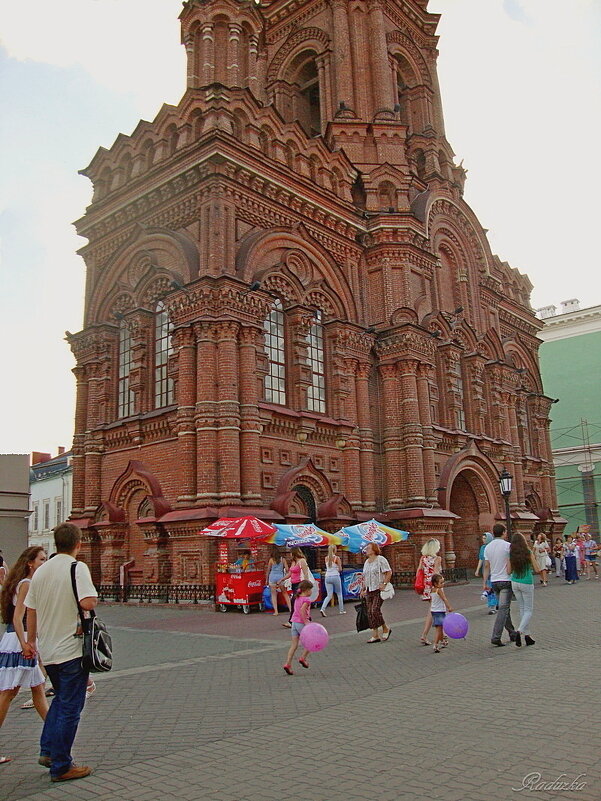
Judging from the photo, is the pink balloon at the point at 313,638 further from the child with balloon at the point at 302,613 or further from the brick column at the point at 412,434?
the brick column at the point at 412,434

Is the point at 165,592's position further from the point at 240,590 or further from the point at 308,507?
the point at 308,507

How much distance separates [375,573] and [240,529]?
19.6ft

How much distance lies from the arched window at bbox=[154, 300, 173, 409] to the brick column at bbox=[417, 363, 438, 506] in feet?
30.3

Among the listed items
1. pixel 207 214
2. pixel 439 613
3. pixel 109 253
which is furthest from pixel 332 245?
pixel 439 613

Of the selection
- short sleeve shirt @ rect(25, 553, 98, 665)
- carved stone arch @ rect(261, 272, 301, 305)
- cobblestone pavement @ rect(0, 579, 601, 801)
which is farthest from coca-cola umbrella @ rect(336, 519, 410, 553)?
short sleeve shirt @ rect(25, 553, 98, 665)

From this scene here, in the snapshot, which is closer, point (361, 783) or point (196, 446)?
point (361, 783)

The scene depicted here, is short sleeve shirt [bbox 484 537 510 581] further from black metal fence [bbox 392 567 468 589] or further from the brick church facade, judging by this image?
black metal fence [bbox 392 567 468 589]

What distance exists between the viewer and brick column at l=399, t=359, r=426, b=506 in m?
25.0

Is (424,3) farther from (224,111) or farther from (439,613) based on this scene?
(439,613)

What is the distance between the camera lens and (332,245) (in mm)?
26047

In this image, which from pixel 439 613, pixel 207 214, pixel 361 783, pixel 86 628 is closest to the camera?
pixel 361 783

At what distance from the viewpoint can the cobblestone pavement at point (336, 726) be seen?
5145 mm

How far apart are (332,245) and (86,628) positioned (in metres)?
21.9

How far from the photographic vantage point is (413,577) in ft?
77.4
